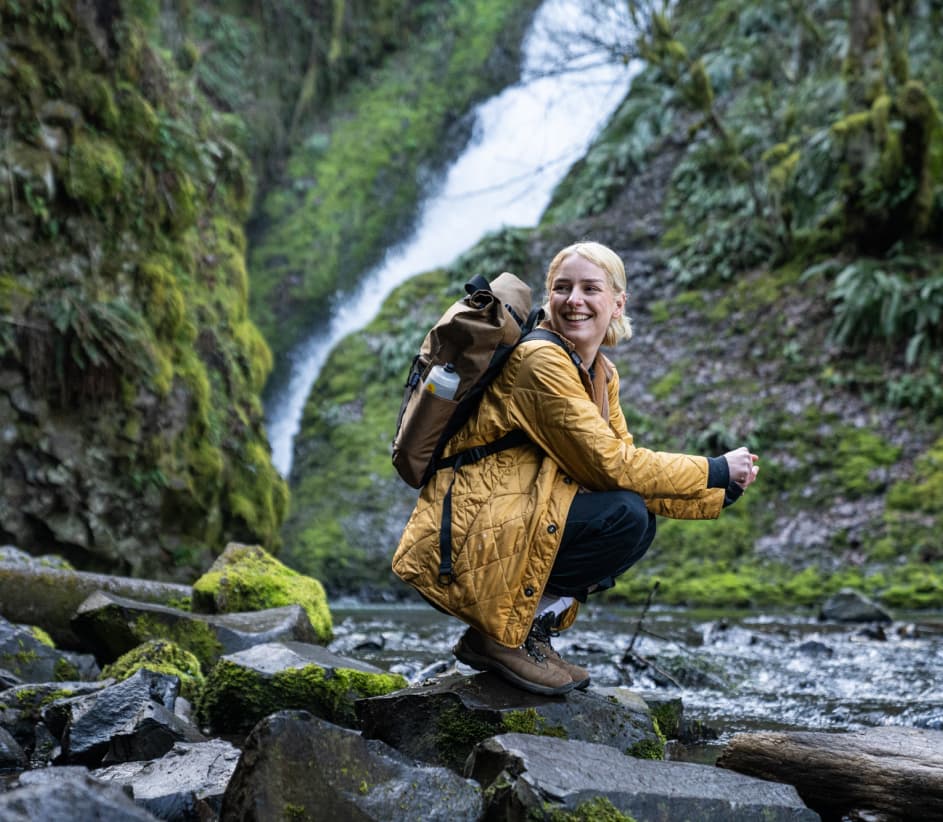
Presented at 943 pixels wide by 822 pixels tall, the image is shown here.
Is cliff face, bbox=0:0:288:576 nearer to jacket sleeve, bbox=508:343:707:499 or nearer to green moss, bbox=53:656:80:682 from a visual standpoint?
green moss, bbox=53:656:80:682

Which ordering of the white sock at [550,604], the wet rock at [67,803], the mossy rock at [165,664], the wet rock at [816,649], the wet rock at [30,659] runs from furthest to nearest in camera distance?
the wet rock at [816,649], the wet rock at [30,659], the mossy rock at [165,664], the white sock at [550,604], the wet rock at [67,803]

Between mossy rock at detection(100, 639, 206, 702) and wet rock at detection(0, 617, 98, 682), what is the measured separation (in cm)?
24

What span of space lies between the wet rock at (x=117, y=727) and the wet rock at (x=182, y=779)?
99 mm

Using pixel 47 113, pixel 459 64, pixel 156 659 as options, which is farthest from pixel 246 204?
pixel 459 64

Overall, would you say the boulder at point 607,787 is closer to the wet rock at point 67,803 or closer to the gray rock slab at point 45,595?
the wet rock at point 67,803

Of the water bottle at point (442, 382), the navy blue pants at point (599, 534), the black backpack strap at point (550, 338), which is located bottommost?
the navy blue pants at point (599, 534)

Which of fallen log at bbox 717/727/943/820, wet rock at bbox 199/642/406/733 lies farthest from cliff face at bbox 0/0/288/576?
fallen log at bbox 717/727/943/820

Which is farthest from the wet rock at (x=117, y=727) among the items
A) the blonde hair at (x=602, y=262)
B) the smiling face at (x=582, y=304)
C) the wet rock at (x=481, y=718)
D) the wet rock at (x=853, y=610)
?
the wet rock at (x=853, y=610)

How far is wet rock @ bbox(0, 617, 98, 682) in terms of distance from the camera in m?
4.26

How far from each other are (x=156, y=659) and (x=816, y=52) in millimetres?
17492

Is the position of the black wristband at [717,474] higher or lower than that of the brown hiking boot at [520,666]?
higher

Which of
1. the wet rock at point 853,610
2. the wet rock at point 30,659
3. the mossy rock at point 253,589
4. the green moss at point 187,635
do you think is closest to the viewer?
the wet rock at point 30,659

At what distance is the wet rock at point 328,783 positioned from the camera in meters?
2.22

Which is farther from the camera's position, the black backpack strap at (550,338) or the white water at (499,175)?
the white water at (499,175)
